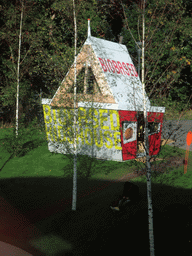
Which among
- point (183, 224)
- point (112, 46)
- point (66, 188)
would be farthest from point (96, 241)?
point (112, 46)

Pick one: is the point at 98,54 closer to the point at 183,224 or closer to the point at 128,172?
the point at 128,172

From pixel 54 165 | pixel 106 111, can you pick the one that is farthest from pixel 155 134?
pixel 54 165

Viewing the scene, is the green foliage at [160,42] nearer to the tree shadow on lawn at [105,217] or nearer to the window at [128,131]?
the window at [128,131]

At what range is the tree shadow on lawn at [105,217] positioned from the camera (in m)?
8.07

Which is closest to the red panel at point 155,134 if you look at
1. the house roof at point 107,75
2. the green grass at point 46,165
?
the house roof at point 107,75

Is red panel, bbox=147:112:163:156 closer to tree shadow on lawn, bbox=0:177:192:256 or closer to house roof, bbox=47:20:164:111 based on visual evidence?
house roof, bbox=47:20:164:111

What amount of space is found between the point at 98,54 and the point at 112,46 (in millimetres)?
1742

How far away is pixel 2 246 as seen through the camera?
27.3 ft

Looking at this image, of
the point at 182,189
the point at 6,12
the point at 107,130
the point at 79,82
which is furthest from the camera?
the point at 6,12

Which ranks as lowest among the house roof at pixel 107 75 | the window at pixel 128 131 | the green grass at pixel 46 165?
the green grass at pixel 46 165

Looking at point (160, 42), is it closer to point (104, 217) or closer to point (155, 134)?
point (155, 134)

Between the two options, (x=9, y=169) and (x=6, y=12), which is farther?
(x=6, y=12)

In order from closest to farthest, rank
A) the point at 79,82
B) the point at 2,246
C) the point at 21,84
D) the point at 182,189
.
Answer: the point at 2,246, the point at 182,189, the point at 79,82, the point at 21,84

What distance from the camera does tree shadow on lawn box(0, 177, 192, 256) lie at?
807cm
